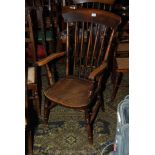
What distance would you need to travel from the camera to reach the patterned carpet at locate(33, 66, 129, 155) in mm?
2178

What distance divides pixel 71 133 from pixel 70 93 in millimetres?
352

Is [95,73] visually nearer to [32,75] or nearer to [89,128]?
[89,128]

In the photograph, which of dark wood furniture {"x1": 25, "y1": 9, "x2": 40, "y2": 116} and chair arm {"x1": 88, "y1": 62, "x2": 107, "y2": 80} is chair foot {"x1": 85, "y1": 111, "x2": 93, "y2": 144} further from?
dark wood furniture {"x1": 25, "y1": 9, "x2": 40, "y2": 116}

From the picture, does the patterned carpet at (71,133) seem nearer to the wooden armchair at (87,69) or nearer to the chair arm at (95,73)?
the wooden armchair at (87,69)

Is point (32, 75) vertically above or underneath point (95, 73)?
underneath

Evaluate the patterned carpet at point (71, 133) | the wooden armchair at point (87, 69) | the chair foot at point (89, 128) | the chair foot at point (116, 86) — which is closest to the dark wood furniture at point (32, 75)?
the wooden armchair at point (87, 69)

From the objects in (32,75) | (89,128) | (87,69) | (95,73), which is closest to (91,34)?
(87,69)

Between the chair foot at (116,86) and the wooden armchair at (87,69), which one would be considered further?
the chair foot at (116,86)

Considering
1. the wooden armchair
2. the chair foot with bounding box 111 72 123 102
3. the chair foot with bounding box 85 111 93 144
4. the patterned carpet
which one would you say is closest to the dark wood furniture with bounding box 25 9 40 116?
the wooden armchair

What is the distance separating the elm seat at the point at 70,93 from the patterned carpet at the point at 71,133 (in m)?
0.34

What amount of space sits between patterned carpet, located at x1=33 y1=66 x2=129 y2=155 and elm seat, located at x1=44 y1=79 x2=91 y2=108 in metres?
0.34

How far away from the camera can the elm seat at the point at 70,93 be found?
211 centimetres

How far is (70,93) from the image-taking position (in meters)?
2.23
